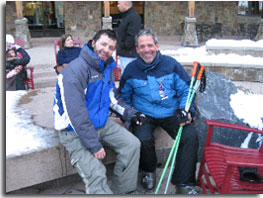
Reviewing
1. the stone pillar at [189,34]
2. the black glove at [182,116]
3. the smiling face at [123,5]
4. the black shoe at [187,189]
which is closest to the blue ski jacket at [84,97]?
the black glove at [182,116]

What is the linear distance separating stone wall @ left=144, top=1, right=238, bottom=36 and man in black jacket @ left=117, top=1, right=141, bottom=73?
32.9 ft

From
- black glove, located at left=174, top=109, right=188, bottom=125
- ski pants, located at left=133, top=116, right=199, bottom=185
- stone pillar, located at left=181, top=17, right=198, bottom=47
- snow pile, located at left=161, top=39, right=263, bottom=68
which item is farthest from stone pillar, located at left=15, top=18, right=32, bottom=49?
black glove, located at left=174, top=109, right=188, bottom=125

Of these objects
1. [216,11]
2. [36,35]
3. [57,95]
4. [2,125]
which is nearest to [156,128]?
[57,95]

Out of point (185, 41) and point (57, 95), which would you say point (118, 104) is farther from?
point (185, 41)

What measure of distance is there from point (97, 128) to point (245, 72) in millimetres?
4808

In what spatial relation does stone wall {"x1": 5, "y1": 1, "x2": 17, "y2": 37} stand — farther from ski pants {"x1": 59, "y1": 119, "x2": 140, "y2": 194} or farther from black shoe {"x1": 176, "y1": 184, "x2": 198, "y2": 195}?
black shoe {"x1": 176, "y1": 184, "x2": 198, "y2": 195}

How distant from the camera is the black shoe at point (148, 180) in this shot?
98.7 inches

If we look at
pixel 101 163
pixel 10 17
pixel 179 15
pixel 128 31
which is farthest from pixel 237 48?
pixel 10 17

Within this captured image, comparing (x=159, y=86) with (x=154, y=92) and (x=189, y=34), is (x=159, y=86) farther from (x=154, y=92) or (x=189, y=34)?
(x=189, y=34)

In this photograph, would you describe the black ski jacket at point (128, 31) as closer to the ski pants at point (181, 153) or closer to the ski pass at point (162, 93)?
the ski pass at point (162, 93)

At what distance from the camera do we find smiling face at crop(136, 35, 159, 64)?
2.47 m

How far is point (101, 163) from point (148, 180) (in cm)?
64

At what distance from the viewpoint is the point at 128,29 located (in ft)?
13.0

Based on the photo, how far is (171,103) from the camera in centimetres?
254
